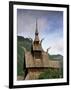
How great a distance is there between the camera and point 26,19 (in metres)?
1.60

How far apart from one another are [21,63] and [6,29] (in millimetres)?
Answer: 244

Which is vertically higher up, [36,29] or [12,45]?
[36,29]

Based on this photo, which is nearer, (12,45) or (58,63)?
(12,45)

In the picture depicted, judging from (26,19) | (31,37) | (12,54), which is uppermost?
(26,19)

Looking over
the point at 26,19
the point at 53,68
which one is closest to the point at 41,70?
the point at 53,68

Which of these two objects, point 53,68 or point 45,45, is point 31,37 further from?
point 53,68

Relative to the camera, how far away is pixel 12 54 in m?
1.56

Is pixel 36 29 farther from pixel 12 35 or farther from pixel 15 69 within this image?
pixel 15 69

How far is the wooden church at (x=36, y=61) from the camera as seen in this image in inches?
62.9

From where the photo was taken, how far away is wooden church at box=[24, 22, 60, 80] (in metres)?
1.60

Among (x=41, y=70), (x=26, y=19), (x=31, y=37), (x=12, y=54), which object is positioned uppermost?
(x=26, y=19)

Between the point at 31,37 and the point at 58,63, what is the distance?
0.27 m

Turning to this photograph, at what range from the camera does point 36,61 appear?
1.62 m

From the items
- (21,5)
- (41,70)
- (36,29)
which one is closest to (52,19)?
(36,29)
